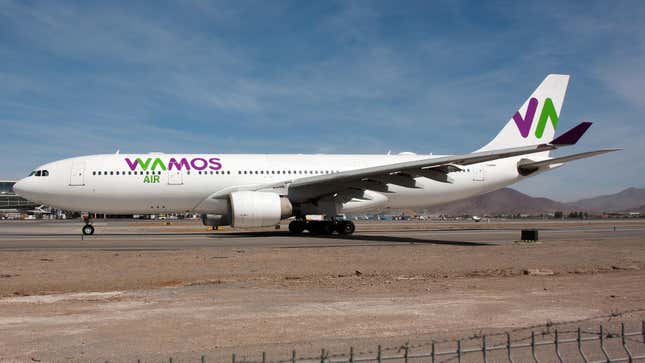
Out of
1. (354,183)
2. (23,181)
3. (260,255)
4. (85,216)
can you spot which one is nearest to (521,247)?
(354,183)

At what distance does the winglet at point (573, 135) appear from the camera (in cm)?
2004

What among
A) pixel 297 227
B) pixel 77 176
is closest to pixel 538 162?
pixel 297 227

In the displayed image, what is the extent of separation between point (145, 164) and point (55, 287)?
15809mm

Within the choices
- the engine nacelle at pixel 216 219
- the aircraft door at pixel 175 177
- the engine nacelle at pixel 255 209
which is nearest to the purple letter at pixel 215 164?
the aircraft door at pixel 175 177

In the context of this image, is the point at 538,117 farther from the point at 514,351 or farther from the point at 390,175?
the point at 514,351

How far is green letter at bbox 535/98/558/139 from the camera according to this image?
2981 centimetres

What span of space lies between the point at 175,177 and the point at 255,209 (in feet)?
16.4

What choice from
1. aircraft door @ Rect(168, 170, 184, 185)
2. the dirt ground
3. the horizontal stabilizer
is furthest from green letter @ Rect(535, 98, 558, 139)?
aircraft door @ Rect(168, 170, 184, 185)

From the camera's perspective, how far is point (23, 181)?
995 inches

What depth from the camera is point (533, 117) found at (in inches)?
1177

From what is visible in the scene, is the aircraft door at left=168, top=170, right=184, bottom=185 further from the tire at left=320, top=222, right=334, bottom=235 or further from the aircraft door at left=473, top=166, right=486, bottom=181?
the aircraft door at left=473, top=166, right=486, bottom=181

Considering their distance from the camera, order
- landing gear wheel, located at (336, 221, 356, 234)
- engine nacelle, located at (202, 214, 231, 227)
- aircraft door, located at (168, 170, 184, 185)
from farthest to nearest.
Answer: engine nacelle, located at (202, 214, 231, 227) → landing gear wheel, located at (336, 221, 356, 234) → aircraft door, located at (168, 170, 184, 185)

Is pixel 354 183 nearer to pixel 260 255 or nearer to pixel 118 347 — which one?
pixel 260 255

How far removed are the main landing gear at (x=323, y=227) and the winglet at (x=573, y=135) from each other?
996 cm
